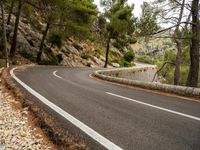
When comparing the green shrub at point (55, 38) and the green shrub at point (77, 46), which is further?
the green shrub at point (77, 46)

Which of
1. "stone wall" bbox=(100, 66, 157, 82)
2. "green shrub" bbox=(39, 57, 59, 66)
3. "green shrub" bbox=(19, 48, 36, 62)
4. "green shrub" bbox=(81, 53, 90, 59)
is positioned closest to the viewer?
"stone wall" bbox=(100, 66, 157, 82)

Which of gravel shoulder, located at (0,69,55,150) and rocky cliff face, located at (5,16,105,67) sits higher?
rocky cliff face, located at (5,16,105,67)

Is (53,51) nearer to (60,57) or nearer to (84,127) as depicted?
(60,57)

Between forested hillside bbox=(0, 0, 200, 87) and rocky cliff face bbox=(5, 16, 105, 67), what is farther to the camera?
rocky cliff face bbox=(5, 16, 105, 67)

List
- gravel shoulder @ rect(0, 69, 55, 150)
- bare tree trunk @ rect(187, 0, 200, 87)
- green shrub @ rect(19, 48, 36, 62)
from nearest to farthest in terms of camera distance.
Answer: gravel shoulder @ rect(0, 69, 55, 150) → bare tree trunk @ rect(187, 0, 200, 87) → green shrub @ rect(19, 48, 36, 62)

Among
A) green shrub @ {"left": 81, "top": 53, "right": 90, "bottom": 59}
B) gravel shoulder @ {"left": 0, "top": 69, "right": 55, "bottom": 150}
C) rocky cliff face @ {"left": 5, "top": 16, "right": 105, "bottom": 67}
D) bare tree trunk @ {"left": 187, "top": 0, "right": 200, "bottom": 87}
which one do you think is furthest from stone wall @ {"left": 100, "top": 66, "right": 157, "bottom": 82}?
gravel shoulder @ {"left": 0, "top": 69, "right": 55, "bottom": 150}

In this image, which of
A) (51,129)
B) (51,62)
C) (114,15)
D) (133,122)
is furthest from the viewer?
(114,15)

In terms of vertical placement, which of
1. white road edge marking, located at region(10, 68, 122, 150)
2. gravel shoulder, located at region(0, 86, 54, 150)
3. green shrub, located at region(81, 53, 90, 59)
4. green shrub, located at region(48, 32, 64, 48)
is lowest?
gravel shoulder, located at region(0, 86, 54, 150)

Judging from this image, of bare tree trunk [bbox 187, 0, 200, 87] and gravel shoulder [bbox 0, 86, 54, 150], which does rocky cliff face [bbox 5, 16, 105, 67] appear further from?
gravel shoulder [bbox 0, 86, 54, 150]

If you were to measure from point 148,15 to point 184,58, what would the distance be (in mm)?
15040

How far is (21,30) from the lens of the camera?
101 feet

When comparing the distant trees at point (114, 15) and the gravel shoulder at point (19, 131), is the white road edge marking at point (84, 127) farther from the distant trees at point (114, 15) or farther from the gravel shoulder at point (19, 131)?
the distant trees at point (114, 15)

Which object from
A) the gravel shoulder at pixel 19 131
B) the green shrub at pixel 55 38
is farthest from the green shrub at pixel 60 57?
the gravel shoulder at pixel 19 131

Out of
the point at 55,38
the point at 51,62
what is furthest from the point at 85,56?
the point at 51,62
